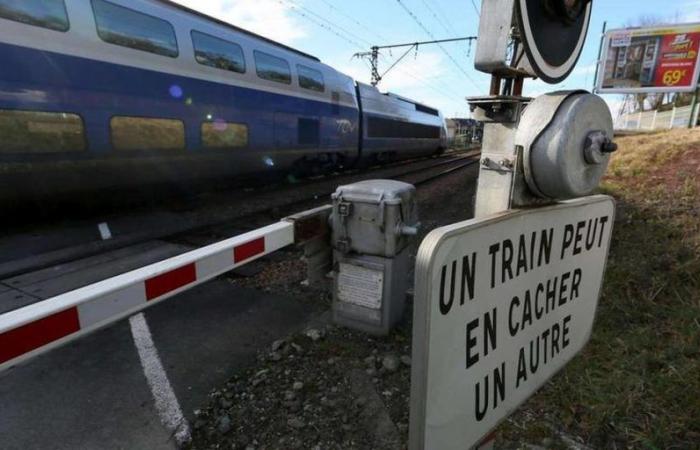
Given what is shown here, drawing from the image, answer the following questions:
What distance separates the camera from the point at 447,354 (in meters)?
0.85

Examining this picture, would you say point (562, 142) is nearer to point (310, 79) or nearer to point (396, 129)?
point (310, 79)

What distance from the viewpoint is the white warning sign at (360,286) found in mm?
2924

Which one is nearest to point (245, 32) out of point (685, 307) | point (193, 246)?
point (193, 246)

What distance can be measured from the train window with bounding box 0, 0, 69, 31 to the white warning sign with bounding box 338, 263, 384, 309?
5.18m

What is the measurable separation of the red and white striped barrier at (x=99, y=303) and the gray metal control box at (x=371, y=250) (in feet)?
3.58

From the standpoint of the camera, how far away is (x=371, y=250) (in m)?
2.88

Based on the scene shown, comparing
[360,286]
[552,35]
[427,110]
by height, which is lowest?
[360,286]

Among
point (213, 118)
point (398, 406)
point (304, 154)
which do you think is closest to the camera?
point (398, 406)

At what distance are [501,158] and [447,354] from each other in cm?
59

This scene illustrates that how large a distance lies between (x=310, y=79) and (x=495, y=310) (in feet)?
35.5

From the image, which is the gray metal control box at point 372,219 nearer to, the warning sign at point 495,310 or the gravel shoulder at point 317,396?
the gravel shoulder at point 317,396

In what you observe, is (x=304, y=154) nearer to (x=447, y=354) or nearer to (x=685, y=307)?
(x=685, y=307)

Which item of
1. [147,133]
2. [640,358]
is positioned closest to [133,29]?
[147,133]

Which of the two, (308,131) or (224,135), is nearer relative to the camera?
(224,135)
